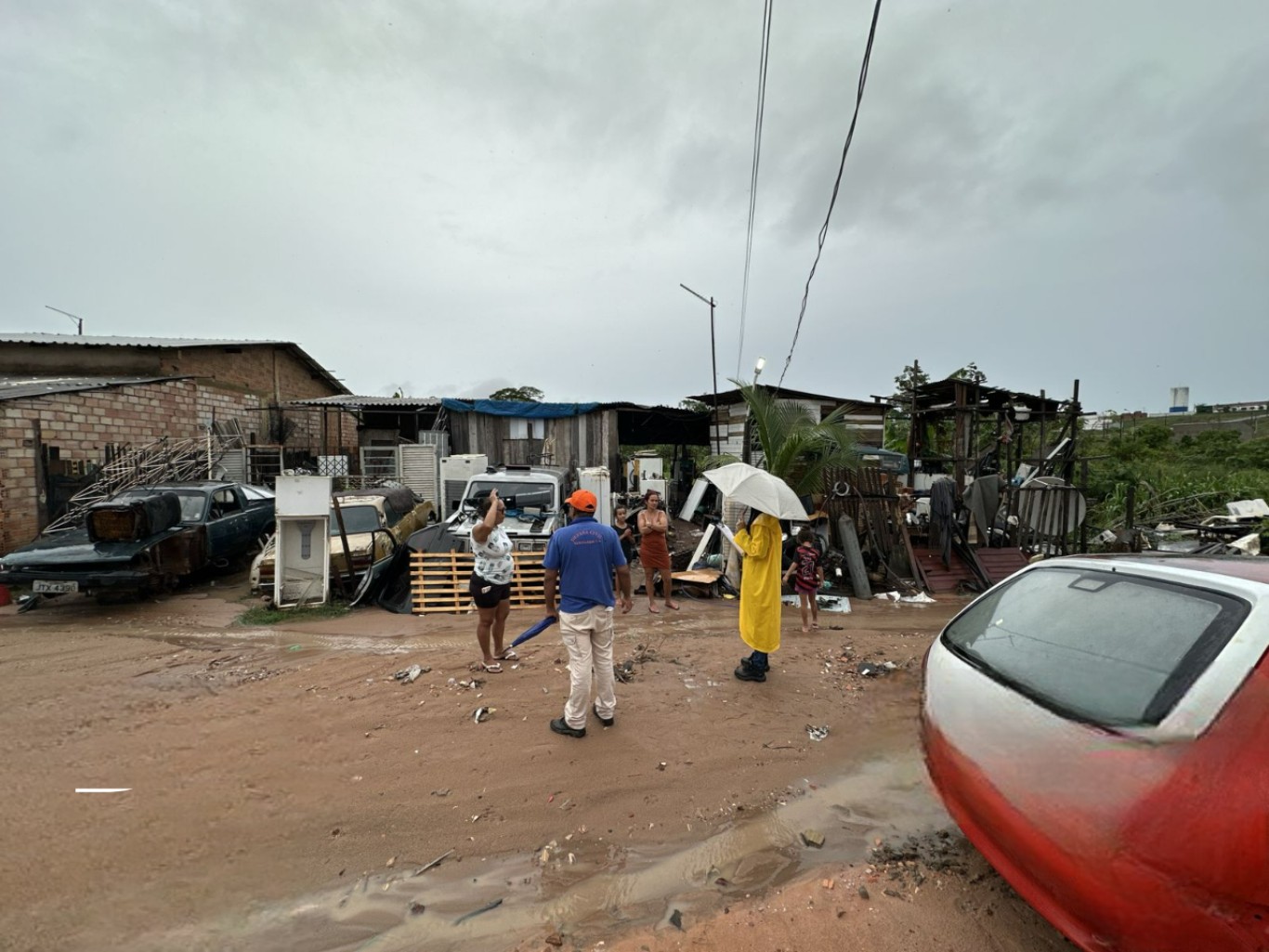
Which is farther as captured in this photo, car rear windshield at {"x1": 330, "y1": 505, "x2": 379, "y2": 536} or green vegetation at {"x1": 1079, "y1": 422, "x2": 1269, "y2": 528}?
green vegetation at {"x1": 1079, "y1": 422, "x2": 1269, "y2": 528}

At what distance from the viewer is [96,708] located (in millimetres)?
4316

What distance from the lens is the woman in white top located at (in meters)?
4.66

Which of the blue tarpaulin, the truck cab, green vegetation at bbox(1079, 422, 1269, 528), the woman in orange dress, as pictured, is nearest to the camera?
the woman in orange dress

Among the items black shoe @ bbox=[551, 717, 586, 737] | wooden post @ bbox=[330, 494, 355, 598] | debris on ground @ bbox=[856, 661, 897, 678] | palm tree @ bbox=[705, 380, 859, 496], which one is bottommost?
debris on ground @ bbox=[856, 661, 897, 678]

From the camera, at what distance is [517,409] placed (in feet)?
49.5

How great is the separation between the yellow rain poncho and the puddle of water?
1.64 meters

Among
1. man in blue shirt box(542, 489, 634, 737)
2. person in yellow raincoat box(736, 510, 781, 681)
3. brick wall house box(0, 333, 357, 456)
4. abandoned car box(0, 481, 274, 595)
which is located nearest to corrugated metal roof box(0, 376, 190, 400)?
brick wall house box(0, 333, 357, 456)

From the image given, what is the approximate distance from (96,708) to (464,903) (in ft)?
12.7

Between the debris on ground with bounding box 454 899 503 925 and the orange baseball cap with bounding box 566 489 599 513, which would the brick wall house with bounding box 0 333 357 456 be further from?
the debris on ground with bounding box 454 899 503 925

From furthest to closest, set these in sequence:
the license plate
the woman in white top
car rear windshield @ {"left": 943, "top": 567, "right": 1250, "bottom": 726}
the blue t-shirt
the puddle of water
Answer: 1. the license plate
2. the woman in white top
3. the blue t-shirt
4. the puddle of water
5. car rear windshield @ {"left": 943, "top": 567, "right": 1250, "bottom": 726}

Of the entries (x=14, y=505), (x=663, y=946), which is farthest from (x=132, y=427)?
(x=663, y=946)

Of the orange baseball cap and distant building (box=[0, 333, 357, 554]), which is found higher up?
distant building (box=[0, 333, 357, 554])

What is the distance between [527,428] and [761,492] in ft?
37.8

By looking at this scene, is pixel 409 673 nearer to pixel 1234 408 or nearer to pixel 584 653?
pixel 584 653
